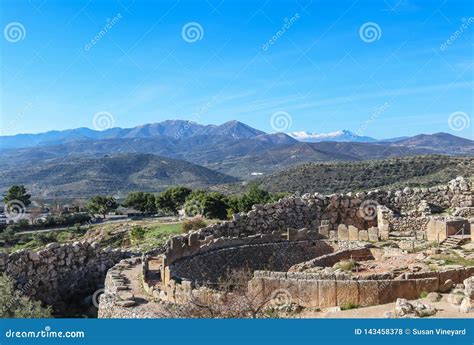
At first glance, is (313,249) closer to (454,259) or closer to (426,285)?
(454,259)

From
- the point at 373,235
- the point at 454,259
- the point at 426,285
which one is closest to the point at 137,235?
the point at 373,235

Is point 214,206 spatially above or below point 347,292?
above

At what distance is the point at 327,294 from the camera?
13953 millimetres

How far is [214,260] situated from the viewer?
20328 millimetres

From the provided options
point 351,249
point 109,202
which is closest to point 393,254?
point 351,249

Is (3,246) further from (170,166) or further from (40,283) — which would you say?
(170,166)

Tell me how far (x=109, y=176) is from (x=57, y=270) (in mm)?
123533

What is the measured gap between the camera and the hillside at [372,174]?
56062 mm

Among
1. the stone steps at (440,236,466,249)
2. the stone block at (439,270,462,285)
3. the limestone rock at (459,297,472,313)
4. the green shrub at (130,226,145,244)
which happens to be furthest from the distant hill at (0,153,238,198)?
the limestone rock at (459,297,472,313)

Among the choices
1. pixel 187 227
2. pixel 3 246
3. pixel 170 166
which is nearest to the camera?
pixel 187 227

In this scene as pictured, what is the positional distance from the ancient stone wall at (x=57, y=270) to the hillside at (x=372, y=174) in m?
36.5

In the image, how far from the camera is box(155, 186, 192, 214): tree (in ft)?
230

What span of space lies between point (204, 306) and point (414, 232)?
1284 centimetres

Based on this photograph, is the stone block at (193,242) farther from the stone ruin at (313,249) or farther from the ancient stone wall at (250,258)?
the ancient stone wall at (250,258)
